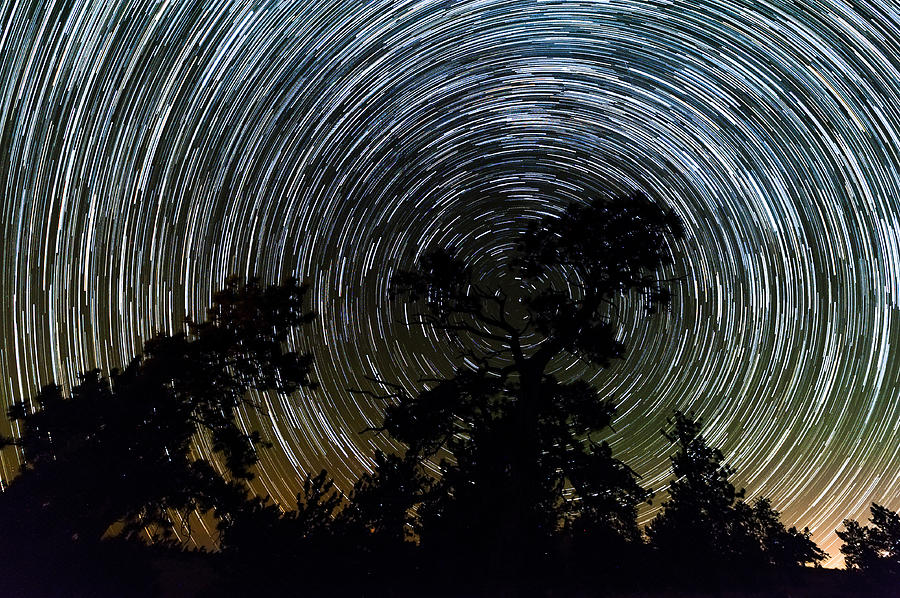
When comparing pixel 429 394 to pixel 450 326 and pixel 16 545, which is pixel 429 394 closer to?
pixel 450 326

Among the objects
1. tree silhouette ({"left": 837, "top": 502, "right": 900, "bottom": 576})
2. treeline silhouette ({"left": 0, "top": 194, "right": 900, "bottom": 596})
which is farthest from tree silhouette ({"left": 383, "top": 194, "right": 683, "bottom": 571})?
tree silhouette ({"left": 837, "top": 502, "right": 900, "bottom": 576})

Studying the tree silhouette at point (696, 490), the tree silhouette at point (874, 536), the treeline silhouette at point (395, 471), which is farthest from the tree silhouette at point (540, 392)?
the tree silhouette at point (874, 536)

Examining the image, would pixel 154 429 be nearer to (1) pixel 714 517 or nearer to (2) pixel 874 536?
(1) pixel 714 517

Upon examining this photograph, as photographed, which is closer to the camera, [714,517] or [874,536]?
[714,517]

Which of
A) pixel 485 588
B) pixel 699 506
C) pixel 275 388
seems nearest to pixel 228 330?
pixel 275 388

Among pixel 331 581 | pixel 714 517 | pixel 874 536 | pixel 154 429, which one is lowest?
pixel 874 536

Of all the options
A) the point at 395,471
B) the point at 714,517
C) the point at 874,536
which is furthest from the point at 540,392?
the point at 874,536
